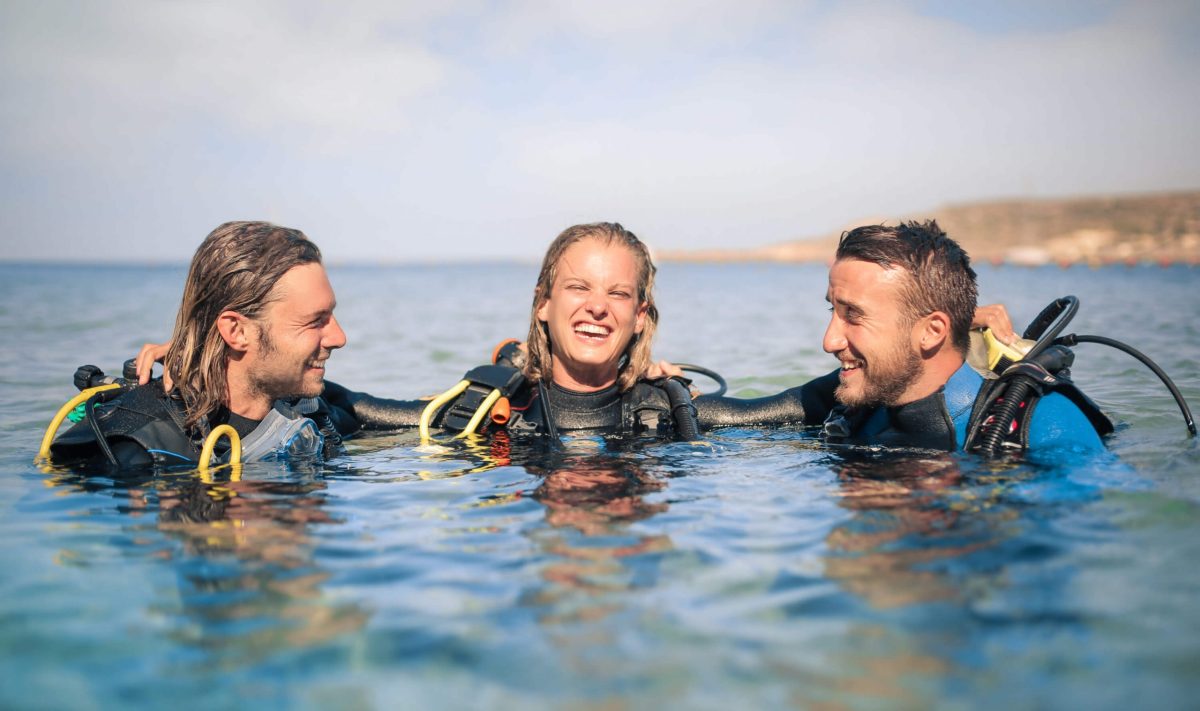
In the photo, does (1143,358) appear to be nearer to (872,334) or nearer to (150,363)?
(872,334)

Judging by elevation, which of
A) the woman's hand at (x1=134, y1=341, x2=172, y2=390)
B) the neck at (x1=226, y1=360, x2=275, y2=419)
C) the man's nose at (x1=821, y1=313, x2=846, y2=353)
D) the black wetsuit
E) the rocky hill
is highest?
the rocky hill

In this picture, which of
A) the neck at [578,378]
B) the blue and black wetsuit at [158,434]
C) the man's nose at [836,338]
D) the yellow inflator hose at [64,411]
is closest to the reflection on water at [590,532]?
the neck at [578,378]

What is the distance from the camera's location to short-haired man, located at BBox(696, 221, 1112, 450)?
4.50 meters

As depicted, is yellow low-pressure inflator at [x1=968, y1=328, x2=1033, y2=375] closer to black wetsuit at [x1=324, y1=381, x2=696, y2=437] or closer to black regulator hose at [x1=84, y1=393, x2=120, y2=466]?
black wetsuit at [x1=324, y1=381, x2=696, y2=437]

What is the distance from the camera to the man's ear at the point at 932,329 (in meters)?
4.51

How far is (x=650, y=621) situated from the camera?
8.61ft

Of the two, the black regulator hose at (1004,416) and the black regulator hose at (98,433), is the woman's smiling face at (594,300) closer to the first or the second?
the black regulator hose at (1004,416)

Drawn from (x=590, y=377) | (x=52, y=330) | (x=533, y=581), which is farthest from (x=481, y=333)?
(x=533, y=581)

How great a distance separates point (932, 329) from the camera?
452cm

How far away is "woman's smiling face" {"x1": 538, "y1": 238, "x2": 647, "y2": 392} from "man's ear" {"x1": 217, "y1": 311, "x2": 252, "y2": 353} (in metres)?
1.72

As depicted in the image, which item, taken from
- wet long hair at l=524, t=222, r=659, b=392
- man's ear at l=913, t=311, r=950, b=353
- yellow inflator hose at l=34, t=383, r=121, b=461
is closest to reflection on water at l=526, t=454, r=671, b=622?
wet long hair at l=524, t=222, r=659, b=392

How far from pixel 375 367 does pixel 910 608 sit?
8943mm

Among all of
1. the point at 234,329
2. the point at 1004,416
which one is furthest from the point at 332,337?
the point at 1004,416

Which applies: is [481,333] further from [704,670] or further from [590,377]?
[704,670]
